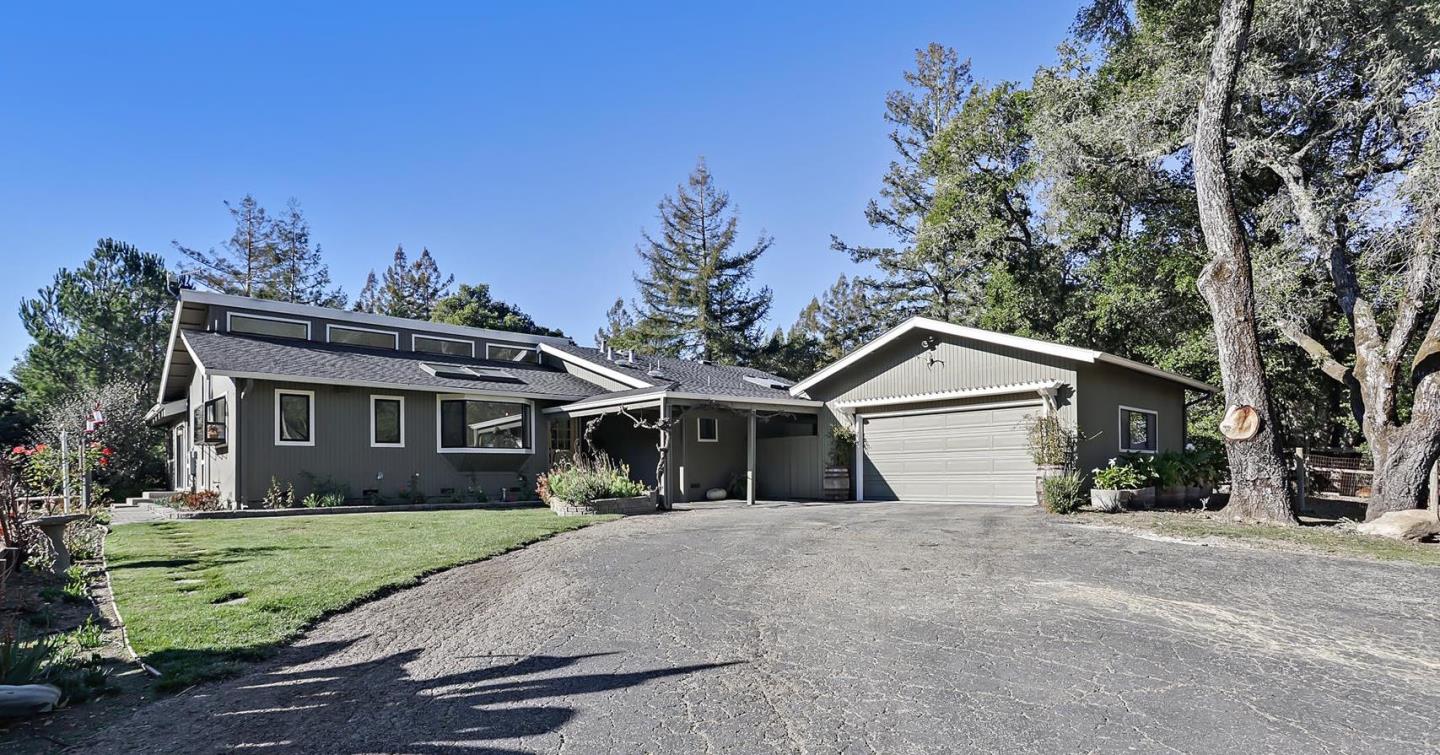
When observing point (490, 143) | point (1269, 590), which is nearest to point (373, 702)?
point (1269, 590)

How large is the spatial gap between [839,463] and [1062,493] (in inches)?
228

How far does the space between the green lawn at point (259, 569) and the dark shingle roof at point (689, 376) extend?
633cm

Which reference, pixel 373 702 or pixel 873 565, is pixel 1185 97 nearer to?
pixel 873 565

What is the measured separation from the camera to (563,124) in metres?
17.1

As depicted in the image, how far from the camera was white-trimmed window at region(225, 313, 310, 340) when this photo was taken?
59.7 feet

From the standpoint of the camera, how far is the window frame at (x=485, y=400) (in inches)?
678

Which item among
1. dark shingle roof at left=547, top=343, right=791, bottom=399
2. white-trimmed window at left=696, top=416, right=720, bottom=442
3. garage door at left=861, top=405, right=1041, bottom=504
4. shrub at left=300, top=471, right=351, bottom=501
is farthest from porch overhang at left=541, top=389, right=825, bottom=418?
shrub at left=300, top=471, right=351, bottom=501

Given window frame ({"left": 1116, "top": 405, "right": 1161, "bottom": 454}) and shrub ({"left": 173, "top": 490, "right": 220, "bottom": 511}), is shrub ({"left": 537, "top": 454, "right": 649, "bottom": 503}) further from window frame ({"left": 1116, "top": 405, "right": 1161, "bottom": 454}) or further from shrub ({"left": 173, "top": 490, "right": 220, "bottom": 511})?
window frame ({"left": 1116, "top": 405, "right": 1161, "bottom": 454})

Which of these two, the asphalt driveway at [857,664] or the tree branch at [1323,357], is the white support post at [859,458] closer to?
the tree branch at [1323,357]

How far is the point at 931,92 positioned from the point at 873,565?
28726 mm

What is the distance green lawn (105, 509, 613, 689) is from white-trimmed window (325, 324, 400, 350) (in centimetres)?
789

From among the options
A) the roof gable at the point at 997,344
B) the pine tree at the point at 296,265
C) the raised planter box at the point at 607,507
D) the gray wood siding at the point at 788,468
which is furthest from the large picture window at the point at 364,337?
the pine tree at the point at 296,265

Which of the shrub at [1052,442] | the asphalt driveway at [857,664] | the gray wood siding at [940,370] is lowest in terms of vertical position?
the asphalt driveway at [857,664]

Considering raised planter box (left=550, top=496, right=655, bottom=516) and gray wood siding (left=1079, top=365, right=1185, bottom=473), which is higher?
gray wood siding (left=1079, top=365, right=1185, bottom=473)
